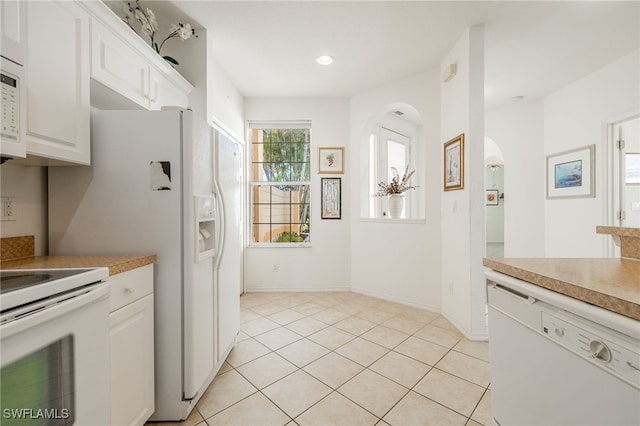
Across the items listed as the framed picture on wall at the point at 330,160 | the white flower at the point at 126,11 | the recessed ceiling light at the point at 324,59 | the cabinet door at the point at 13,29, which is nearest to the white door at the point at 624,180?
the framed picture on wall at the point at 330,160

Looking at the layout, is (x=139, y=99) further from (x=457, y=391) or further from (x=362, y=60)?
(x=457, y=391)

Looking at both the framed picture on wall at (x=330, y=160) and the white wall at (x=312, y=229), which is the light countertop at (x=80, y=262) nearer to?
the white wall at (x=312, y=229)

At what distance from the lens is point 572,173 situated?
346cm

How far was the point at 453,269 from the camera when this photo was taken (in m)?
2.70

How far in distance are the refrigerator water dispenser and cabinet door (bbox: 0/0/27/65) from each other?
849mm

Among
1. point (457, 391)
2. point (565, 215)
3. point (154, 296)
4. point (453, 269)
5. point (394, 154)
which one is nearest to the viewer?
point (154, 296)

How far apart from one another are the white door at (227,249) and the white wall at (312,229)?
5.03 feet

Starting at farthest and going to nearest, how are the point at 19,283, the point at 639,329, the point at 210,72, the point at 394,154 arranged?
the point at 394,154
the point at 210,72
the point at 19,283
the point at 639,329

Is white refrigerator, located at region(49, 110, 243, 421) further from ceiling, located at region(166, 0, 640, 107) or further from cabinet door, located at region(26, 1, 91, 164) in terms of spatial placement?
ceiling, located at region(166, 0, 640, 107)

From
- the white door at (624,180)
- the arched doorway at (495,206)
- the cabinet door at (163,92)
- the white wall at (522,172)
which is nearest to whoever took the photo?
the cabinet door at (163,92)

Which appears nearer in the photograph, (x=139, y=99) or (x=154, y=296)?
(x=154, y=296)

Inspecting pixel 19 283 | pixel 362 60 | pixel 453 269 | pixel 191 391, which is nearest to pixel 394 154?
pixel 362 60

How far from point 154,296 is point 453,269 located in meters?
2.52

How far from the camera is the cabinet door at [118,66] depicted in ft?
4.83
